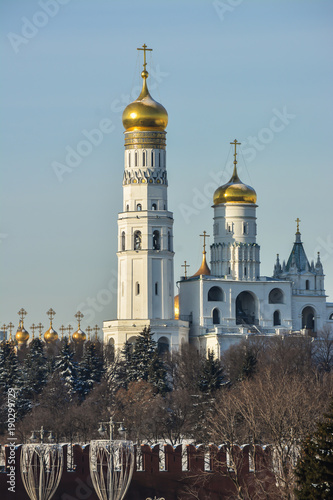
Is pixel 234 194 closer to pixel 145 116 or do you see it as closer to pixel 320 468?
pixel 145 116

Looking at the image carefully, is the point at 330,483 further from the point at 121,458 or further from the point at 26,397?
the point at 26,397

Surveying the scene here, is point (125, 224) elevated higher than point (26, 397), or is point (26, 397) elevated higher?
point (125, 224)

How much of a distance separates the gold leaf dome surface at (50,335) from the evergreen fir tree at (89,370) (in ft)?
55.2

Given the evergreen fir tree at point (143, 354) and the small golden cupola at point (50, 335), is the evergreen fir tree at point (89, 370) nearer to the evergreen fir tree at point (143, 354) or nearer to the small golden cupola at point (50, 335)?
the evergreen fir tree at point (143, 354)

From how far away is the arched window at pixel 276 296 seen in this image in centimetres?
10638

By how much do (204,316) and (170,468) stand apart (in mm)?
40278

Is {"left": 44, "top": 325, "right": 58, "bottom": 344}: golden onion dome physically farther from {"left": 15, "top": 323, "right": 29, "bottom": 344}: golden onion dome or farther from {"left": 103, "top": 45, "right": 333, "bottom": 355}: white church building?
{"left": 103, "top": 45, "right": 333, "bottom": 355}: white church building

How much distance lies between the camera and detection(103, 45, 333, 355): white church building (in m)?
101

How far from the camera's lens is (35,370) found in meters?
91.0

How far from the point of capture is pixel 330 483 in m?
47.9

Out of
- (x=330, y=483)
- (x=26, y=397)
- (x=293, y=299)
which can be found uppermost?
(x=293, y=299)

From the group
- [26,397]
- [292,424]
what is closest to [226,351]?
[26,397]

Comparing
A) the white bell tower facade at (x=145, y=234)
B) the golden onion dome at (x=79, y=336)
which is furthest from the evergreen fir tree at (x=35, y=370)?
the golden onion dome at (x=79, y=336)

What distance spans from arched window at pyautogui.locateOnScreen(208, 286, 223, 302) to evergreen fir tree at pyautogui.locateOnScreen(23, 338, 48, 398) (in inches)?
494
